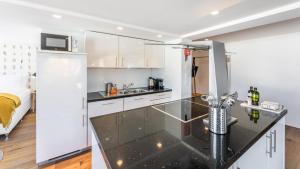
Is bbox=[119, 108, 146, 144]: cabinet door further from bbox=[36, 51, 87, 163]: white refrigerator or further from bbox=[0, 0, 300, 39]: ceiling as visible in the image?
bbox=[0, 0, 300, 39]: ceiling

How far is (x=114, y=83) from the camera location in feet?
10.9

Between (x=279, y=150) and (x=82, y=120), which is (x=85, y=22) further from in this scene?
(x=279, y=150)

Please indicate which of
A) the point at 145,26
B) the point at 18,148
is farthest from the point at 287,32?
the point at 18,148

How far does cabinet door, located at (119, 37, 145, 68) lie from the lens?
117 inches

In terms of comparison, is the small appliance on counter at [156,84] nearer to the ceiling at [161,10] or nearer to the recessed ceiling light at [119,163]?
the ceiling at [161,10]

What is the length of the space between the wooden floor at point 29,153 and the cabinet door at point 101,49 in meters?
1.57

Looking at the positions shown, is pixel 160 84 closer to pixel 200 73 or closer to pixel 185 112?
pixel 185 112

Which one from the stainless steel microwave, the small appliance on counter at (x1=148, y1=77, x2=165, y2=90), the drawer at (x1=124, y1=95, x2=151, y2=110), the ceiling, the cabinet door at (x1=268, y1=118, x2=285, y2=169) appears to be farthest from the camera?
the small appliance on counter at (x1=148, y1=77, x2=165, y2=90)

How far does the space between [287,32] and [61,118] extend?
460 centimetres

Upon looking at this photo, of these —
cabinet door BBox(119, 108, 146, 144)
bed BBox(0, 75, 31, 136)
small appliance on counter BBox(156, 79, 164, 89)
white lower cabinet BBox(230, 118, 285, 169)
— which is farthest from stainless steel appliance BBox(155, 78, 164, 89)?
bed BBox(0, 75, 31, 136)

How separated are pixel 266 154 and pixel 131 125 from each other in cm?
118

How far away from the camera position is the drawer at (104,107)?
93.5 inches

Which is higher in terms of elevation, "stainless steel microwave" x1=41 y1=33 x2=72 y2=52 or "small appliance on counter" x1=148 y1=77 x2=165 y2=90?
"stainless steel microwave" x1=41 y1=33 x2=72 y2=52

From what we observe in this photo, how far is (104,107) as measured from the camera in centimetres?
251
